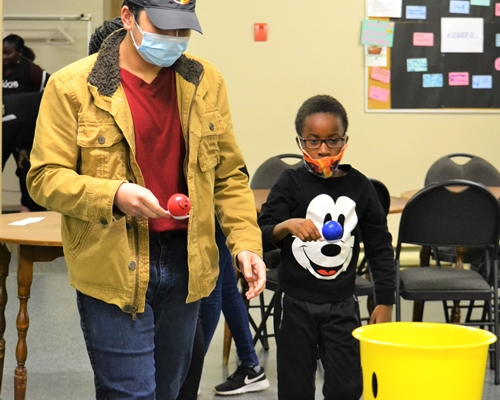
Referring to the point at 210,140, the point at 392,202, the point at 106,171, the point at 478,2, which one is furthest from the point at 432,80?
the point at 106,171

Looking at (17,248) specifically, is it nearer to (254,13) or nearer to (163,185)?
(163,185)

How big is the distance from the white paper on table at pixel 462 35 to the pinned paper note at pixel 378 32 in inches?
16.3

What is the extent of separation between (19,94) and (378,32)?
2.96 meters

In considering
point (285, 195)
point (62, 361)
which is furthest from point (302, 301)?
point (62, 361)

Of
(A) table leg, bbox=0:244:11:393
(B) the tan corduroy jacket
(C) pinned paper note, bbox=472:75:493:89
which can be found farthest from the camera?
(C) pinned paper note, bbox=472:75:493:89

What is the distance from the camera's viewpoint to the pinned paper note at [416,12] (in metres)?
5.86

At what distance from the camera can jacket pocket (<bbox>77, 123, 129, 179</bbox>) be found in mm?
1608

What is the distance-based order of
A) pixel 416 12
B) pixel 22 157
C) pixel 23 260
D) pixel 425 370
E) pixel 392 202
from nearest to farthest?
pixel 425 370 → pixel 23 260 → pixel 392 202 → pixel 416 12 → pixel 22 157

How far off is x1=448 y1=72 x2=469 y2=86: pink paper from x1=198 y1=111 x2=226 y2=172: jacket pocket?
4501mm

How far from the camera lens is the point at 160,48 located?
1.65 metres

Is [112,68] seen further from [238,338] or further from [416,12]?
[416,12]

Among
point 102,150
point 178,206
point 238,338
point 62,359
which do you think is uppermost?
point 102,150

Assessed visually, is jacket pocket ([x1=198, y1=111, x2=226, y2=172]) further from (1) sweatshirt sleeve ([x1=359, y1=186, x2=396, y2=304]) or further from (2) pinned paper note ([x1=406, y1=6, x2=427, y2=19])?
(2) pinned paper note ([x1=406, y1=6, x2=427, y2=19])

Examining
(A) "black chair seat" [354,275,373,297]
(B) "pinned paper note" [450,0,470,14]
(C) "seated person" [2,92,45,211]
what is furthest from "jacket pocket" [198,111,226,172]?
(C) "seated person" [2,92,45,211]
